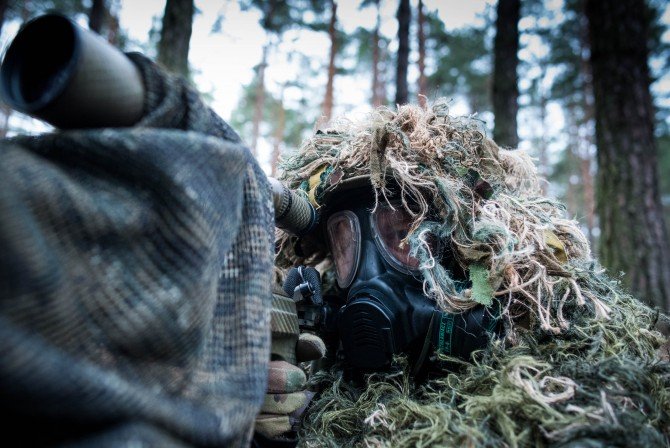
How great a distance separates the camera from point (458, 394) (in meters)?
1.19

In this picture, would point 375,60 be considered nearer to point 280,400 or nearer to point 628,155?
point 628,155

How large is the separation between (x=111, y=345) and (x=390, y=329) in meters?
0.88

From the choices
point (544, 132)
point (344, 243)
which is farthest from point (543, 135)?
point (344, 243)

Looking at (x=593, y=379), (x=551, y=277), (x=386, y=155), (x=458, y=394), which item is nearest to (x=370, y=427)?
(x=458, y=394)

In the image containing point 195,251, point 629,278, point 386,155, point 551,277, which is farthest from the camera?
point 629,278

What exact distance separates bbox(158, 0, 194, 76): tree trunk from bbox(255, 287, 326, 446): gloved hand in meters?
2.38

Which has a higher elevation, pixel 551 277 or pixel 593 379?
pixel 551 277

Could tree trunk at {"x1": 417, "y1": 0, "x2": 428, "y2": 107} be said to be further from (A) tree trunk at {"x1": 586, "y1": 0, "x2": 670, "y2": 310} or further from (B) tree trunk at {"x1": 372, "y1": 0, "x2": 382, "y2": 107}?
(A) tree trunk at {"x1": 586, "y1": 0, "x2": 670, "y2": 310}

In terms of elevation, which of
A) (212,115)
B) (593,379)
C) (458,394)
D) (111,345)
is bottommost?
(458,394)

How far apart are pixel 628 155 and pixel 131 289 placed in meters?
2.89

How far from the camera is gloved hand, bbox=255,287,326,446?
111 cm

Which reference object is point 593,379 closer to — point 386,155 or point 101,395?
point 386,155

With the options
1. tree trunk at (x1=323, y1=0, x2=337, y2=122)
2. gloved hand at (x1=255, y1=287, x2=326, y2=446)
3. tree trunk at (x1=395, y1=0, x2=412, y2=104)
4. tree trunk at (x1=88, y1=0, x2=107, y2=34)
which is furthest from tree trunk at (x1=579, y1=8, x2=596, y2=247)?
gloved hand at (x1=255, y1=287, x2=326, y2=446)

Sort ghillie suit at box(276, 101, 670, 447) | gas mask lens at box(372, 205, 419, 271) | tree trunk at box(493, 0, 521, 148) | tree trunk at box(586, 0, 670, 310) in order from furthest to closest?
tree trunk at box(493, 0, 521, 148) < tree trunk at box(586, 0, 670, 310) < gas mask lens at box(372, 205, 419, 271) < ghillie suit at box(276, 101, 670, 447)
